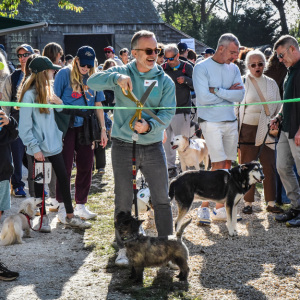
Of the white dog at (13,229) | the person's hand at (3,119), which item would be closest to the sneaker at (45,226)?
the white dog at (13,229)

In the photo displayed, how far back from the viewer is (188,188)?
6328 mm

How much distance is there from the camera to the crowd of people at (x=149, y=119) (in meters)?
4.89

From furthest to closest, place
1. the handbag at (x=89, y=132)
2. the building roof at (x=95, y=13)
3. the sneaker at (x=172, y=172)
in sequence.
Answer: the building roof at (x=95, y=13) → the sneaker at (x=172, y=172) → the handbag at (x=89, y=132)

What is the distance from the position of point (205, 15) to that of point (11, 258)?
5697cm

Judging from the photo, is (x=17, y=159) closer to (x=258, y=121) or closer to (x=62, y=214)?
(x=62, y=214)

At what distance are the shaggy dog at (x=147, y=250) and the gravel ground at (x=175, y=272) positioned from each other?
0.54ft

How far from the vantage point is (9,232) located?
593 cm

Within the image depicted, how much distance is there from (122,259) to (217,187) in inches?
71.5

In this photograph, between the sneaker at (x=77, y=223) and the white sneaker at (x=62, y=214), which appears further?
the white sneaker at (x=62, y=214)

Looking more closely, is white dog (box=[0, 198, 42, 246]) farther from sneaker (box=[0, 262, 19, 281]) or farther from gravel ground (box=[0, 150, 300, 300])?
sneaker (box=[0, 262, 19, 281])

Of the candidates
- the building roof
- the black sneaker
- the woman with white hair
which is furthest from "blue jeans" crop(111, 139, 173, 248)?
the building roof

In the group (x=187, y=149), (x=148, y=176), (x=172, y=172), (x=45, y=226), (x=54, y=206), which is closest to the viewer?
(x=148, y=176)

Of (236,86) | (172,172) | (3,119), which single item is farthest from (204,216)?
(172,172)

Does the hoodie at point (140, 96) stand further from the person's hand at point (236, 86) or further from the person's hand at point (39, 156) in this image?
the person's hand at point (236, 86)
